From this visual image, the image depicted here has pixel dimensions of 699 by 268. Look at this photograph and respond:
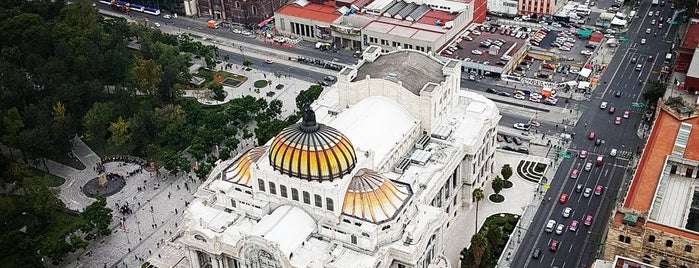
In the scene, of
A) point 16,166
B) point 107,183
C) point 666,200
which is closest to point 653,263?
point 666,200

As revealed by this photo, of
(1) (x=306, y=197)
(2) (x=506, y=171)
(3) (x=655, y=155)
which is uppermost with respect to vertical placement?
(1) (x=306, y=197)

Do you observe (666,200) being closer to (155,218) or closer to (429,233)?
(429,233)

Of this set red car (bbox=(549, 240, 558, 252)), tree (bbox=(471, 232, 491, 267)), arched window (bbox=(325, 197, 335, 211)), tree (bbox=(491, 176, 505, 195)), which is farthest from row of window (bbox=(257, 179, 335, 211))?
red car (bbox=(549, 240, 558, 252))

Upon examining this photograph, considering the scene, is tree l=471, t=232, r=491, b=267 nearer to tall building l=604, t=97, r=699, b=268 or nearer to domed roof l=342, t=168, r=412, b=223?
domed roof l=342, t=168, r=412, b=223

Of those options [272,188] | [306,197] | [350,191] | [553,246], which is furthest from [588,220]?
[272,188]

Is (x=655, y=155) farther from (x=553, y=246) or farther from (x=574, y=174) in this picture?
(x=553, y=246)

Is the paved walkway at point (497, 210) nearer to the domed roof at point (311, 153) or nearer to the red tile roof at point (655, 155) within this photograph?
the red tile roof at point (655, 155)
